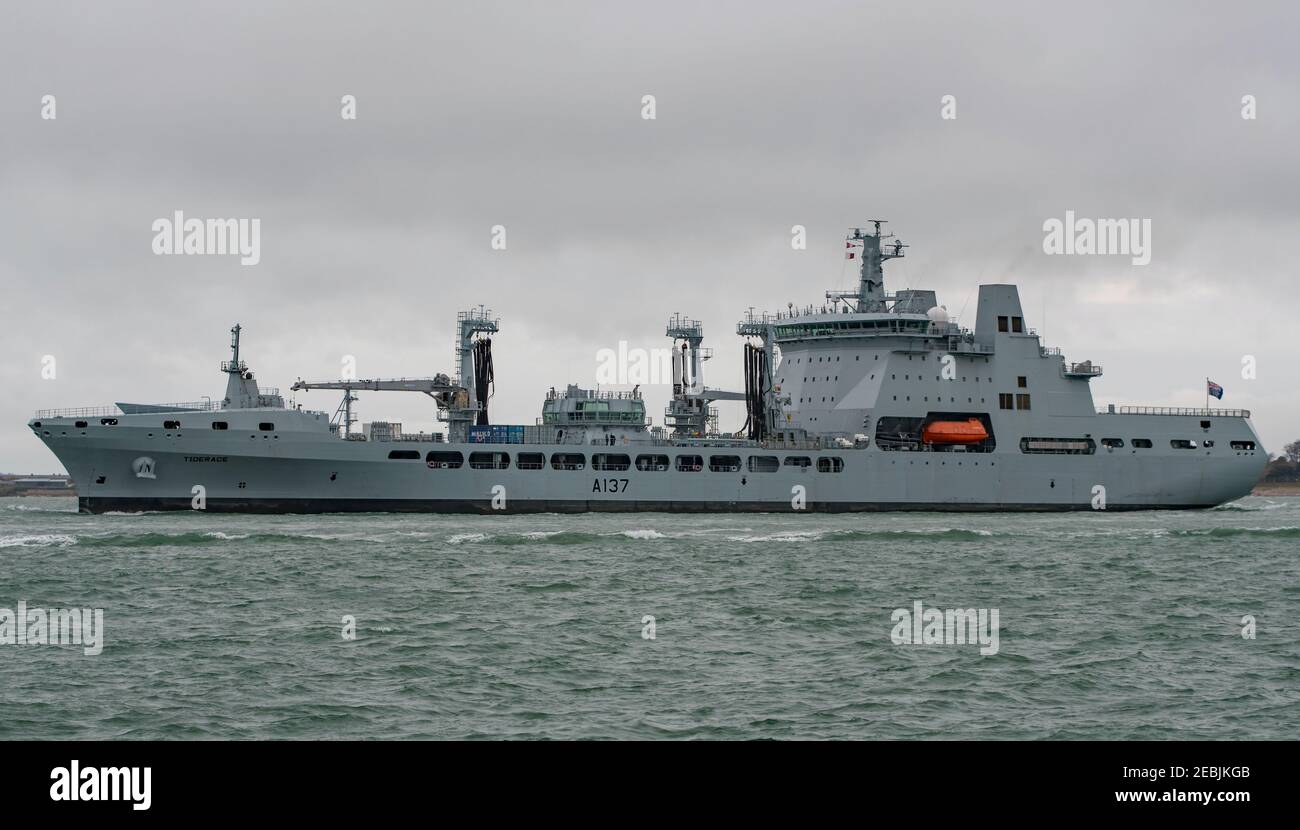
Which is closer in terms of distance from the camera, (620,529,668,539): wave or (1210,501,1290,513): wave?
(620,529,668,539): wave

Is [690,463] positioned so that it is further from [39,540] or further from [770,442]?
[39,540]

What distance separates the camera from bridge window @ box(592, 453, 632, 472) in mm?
57000

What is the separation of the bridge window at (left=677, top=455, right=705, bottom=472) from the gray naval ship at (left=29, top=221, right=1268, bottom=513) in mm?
58

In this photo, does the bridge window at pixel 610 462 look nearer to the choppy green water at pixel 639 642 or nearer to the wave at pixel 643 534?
the wave at pixel 643 534

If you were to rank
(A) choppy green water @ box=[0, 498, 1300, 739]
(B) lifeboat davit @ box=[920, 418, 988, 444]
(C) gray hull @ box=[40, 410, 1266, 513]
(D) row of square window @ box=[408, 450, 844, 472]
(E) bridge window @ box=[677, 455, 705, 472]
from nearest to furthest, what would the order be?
(A) choppy green water @ box=[0, 498, 1300, 739], (C) gray hull @ box=[40, 410, 1266, 513], (D) row of square window @ box=[408, 450, 844, 472], (E) bridge window @ box=[677, 455, 705, 472], (B) lifeboat davit @ box=[920, 418, 988, 444]

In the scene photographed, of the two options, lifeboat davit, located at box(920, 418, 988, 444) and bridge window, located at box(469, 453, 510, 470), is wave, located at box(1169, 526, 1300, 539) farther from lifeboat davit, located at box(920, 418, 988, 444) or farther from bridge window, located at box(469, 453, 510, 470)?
bridge window, located at box(469, 453, 510, 470)

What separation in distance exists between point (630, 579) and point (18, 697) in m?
15.5

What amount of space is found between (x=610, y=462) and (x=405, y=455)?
959 centimetres

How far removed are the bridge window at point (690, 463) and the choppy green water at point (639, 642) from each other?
17.9 m

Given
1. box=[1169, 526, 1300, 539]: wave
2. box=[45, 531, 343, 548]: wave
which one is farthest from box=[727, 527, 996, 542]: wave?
box=[45, 531, 343, 548]: wave

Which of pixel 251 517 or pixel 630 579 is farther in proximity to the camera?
pixel 251 517
